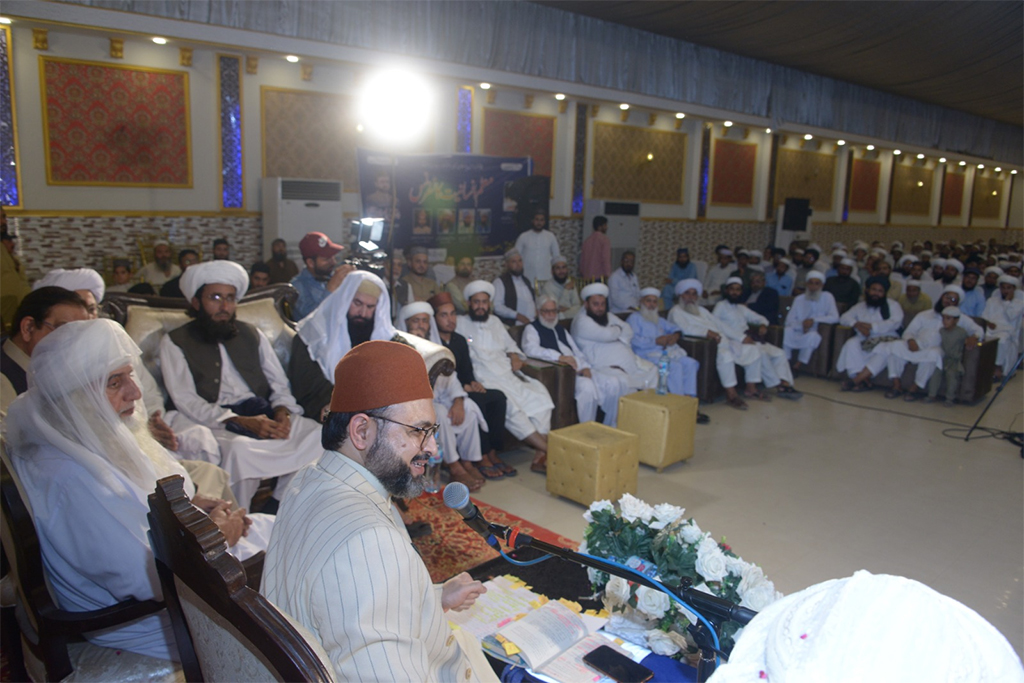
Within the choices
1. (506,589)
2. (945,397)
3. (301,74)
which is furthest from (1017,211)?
(506,589)

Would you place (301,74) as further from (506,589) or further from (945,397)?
(945,397)

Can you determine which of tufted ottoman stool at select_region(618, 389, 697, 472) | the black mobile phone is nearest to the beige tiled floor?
tufted ottoman stool at select_region(618, 389, 697, 472)

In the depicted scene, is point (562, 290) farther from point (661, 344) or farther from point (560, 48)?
point (560, 48)

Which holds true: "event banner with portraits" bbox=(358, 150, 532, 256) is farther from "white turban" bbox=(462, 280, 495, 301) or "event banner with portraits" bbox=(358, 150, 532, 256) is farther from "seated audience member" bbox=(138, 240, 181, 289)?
"white turban" bbox=(462, 280, 495, 301)

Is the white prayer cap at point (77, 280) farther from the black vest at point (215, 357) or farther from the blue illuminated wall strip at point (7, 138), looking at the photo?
the blue illuminated wall strip at point (7, 138)

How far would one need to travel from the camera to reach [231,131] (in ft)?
25.2

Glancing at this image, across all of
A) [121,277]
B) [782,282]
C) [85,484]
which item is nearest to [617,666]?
[85,484]

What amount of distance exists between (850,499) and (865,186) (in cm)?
1577

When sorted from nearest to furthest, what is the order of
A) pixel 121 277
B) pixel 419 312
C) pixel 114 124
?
pixel 419 312 → pixel 121 277 → pixel 114 124

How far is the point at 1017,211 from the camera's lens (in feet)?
83.1

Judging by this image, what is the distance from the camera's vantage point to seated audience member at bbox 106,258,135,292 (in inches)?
260

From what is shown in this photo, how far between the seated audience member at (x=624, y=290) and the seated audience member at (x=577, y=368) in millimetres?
3127

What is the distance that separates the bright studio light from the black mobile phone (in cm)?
783

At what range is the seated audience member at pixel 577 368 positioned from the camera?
5559mm
